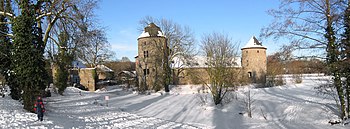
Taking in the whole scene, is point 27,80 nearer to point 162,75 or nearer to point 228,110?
point 228,110

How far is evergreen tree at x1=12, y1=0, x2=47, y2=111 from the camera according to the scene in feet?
43.1

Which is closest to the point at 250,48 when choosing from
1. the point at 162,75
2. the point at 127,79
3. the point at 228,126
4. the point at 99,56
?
the point at 162,75

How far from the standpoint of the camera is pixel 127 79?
138 feet

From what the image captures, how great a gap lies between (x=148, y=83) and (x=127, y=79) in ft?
18.0

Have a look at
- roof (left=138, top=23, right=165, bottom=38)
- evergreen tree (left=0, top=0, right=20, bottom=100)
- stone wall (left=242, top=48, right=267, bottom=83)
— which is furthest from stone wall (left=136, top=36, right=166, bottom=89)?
evergreen tree (left=0, top=0, right=20, bottom=100)

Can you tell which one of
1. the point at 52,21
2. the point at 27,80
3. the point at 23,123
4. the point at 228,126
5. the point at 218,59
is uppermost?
the point at 52,21

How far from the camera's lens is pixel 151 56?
121ft

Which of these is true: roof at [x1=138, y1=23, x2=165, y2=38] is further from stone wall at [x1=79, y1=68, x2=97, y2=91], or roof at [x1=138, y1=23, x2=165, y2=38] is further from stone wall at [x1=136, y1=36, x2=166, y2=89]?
A: stone wall at [x1=79, y1=68, x2=97, y2=91]

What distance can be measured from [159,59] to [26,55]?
74.1 ft

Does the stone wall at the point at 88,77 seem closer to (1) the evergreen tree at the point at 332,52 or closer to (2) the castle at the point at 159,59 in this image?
(2) the castle at the point at 159,59

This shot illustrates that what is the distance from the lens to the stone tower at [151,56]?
35344 millimetres

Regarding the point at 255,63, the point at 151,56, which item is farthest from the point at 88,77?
the point at 255,63

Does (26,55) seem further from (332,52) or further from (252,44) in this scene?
(252,44)

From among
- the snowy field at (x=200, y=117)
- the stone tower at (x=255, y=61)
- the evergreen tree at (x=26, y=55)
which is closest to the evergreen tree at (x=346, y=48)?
the snowy field at (x=200, y=117)
